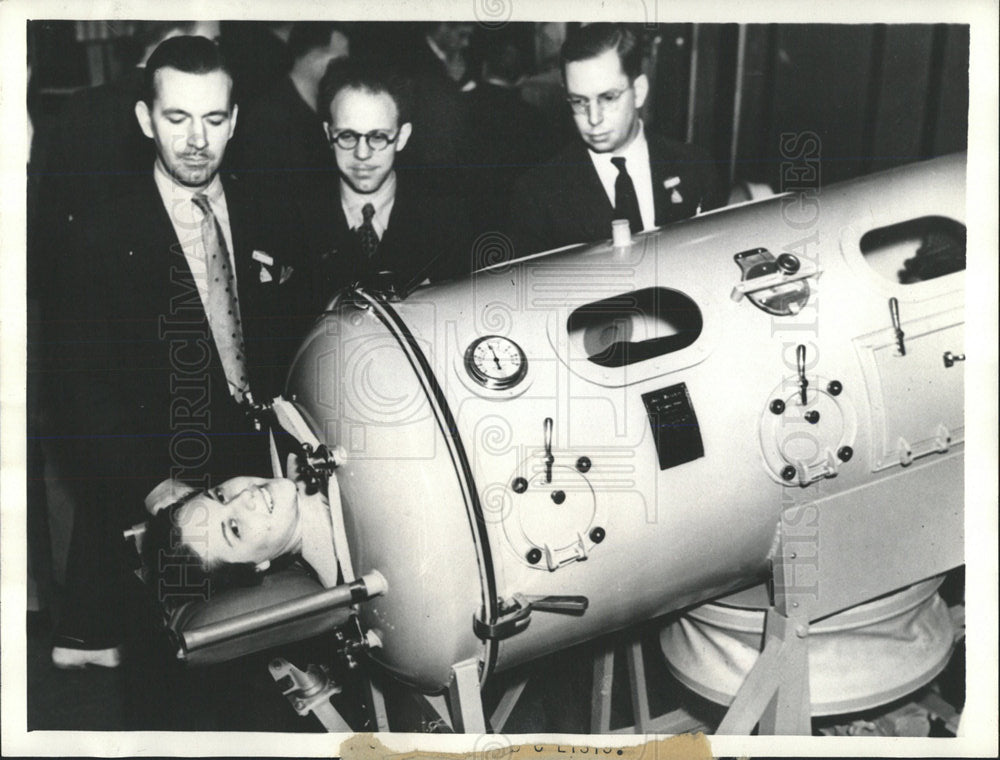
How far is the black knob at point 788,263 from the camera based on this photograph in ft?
4.60

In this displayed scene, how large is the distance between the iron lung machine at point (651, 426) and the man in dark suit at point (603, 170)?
0.36 feet

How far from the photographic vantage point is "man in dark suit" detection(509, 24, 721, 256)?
1.53 m

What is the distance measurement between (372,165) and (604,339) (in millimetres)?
511

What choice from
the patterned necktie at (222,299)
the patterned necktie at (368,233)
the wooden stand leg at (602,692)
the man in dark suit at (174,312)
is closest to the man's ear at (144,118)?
the man in dark suit at (174,312)

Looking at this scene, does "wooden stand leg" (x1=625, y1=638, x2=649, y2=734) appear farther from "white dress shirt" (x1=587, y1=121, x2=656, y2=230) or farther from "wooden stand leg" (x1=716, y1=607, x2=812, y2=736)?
"white dress shirt" (x1=587, y1=121, x2=656, y2=230)

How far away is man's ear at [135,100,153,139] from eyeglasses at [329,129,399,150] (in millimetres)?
311

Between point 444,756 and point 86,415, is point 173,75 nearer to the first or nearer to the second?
point 86,415

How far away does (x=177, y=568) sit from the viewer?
4.82ft

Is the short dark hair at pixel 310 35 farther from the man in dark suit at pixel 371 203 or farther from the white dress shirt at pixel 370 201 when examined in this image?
the white dress shirt at pixel 370 201

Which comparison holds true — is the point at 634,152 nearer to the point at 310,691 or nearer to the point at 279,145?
the point at 279,145

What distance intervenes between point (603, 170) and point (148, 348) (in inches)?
33.7

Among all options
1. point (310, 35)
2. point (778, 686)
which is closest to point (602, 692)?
point (778, 686)

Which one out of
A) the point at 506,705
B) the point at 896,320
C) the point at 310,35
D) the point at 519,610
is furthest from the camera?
the point at 506,705

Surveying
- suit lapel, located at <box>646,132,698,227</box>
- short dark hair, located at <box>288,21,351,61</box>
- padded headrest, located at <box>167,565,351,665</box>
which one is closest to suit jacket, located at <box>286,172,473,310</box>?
short dark hair, located at <box>288,21,351,61</box>
